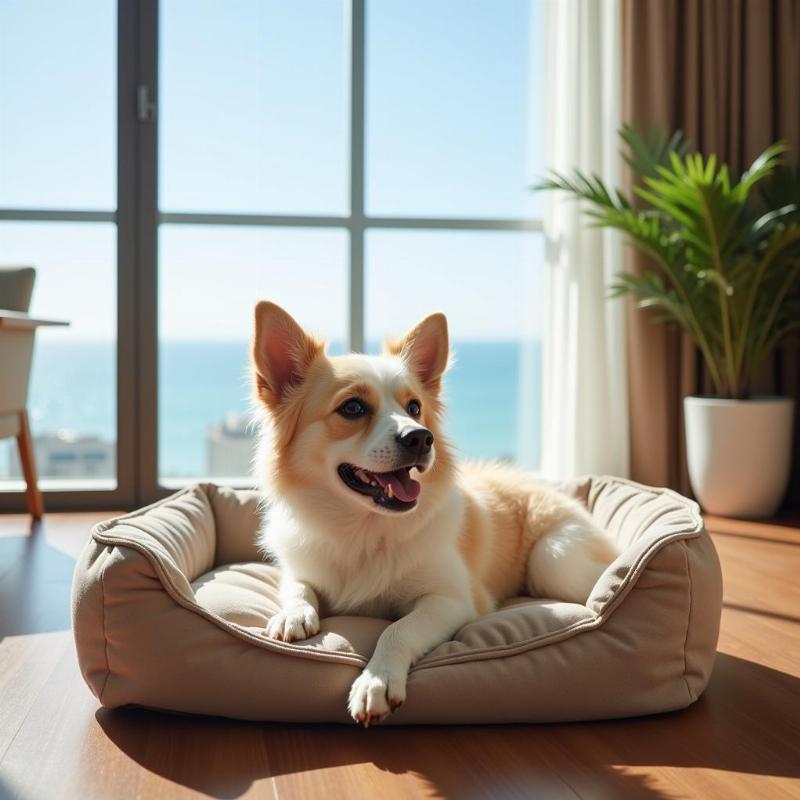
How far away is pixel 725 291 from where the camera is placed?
393 cm

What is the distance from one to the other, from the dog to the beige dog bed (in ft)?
0.32

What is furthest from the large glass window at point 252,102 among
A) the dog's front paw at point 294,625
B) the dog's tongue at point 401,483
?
the dog's front paw at point 294,625

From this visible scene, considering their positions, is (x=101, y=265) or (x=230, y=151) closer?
(x=101, y=265)

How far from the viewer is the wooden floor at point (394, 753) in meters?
1.40

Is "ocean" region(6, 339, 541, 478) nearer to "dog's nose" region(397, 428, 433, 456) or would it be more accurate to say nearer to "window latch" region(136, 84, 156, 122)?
"window latch" region(136, 84, 156, 122)

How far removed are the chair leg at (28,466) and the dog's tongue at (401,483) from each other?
2.45 metres

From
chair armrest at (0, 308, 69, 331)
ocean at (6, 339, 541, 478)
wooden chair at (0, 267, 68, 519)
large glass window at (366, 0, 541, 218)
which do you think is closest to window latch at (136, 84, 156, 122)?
wooden chair at (0, 267, 68, 519)

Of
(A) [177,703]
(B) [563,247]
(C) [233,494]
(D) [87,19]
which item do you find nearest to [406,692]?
(A) [177,703]

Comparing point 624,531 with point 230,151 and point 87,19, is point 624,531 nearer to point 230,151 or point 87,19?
point 87,19

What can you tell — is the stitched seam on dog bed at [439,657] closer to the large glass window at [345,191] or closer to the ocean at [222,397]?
the large glass window at [345,191]

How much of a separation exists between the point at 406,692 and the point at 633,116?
3.56m

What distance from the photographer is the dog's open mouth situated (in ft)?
5.95

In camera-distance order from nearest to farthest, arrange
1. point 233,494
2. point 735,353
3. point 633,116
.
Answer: point 233,494 < point 735,353 < point 633,116

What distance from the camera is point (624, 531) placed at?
2.41 meters
